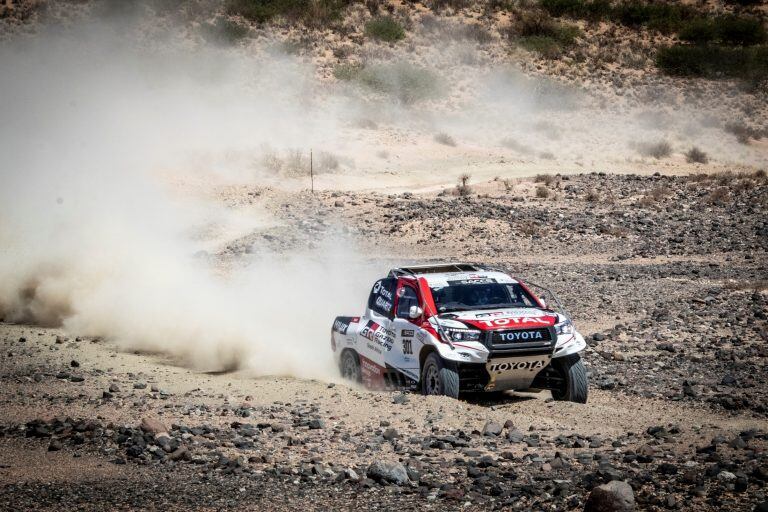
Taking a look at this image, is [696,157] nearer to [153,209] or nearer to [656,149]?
[656,149]

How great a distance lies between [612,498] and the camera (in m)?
8.69

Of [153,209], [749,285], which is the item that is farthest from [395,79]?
[749,285]

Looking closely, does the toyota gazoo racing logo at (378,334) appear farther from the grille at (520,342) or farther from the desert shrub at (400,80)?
the desert shrub at (400,80)

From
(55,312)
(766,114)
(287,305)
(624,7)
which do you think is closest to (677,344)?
(287,305)

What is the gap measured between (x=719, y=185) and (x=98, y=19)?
126 ft

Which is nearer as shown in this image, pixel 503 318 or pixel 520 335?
pixel 520 335

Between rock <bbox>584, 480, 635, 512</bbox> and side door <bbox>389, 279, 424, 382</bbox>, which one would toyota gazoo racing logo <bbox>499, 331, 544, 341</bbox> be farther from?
rock <bbox>584, 480, 635, 512</bbox>

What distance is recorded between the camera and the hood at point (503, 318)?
12.9 meters

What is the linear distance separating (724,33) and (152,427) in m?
62.8

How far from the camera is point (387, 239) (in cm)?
3114

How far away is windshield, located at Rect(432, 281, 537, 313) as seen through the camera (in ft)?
45.0

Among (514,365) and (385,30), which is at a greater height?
(385,30)

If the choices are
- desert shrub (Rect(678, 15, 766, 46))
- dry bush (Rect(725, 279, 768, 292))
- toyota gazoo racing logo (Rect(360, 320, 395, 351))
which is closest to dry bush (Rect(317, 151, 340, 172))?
dry bush (Rect(725, 279, 768, 292))

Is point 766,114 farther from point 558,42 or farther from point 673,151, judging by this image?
point 558,42
